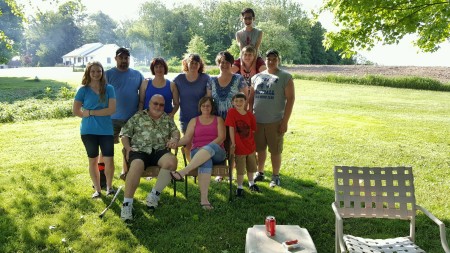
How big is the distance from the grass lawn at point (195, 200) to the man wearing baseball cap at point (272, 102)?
31.7 inches

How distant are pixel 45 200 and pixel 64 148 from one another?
149 inches

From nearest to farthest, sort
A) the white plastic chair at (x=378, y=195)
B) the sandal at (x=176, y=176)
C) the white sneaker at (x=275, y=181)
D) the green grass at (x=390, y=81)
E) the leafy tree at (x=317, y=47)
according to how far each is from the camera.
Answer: the white plastic chair at (x=378, y=195) < the sandal at (x=176, y=176) < the white sneaker at (x=275, y=181) < the green grass at (x=390, y=81) < the leafy tree at (x=317, y=47)

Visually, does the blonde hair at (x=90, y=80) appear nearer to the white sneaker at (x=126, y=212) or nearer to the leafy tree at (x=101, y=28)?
the white sneaker at (x=126, y=212)

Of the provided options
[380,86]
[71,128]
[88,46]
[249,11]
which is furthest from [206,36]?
[249,11]

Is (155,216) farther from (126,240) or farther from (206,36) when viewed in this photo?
(206,36)

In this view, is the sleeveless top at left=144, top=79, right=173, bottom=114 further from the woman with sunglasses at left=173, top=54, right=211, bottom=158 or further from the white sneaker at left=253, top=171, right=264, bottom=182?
the white sneaker at left=253, top=171, right=264, bottom=182

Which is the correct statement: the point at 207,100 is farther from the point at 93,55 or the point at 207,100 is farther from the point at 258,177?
the point at 93,55

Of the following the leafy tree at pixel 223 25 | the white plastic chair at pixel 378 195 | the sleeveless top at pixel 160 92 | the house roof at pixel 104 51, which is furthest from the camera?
the house roof at pixel 104 51

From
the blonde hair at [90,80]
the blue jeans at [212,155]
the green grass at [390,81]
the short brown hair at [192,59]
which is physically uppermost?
the short brown hair at [192,59]

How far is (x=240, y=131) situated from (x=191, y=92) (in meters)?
0.89

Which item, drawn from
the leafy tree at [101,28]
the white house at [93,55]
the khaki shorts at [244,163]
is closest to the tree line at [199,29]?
the white house at [93,55]

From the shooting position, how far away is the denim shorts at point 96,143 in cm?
512

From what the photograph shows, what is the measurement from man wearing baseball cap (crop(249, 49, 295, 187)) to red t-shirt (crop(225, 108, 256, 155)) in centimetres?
27

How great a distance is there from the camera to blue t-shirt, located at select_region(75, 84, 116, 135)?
5062mm
